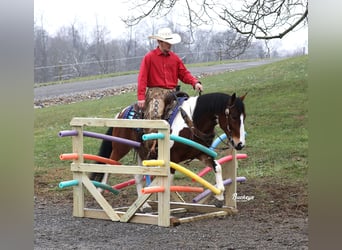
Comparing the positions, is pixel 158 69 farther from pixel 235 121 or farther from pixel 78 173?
pixel 78 173

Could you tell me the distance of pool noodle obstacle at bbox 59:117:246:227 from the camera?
15.2 feet

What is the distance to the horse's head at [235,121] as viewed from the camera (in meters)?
4.91

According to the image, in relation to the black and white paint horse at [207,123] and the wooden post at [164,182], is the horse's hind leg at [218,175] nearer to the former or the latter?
the black and white paint horse at [207,123]

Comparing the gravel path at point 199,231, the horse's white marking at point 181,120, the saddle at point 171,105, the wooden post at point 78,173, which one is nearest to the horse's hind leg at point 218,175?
the gravel path at point 199,231

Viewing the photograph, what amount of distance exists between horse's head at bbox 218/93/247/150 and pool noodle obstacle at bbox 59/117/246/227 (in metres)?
0.21

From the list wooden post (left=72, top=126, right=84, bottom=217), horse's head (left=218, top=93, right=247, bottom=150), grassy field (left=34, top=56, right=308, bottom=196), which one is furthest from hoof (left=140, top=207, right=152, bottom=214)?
grassy field (left=34, top=56, right=308, bottom=196)

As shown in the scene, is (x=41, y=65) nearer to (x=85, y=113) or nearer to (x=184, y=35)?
(x=85, y=113)

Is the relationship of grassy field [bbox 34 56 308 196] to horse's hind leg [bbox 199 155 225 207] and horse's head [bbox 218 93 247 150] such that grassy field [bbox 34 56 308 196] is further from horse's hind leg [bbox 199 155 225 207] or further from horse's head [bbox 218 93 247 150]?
horse's head [bbox 218 93 247 150]

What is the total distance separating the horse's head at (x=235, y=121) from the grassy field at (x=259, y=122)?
2058 mm

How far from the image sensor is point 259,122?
9.99 meters

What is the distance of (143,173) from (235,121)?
2.76 ft
